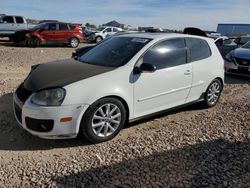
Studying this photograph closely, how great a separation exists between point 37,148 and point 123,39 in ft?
7.71

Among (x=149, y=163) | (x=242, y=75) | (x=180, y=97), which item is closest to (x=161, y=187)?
(x=149, y=163)

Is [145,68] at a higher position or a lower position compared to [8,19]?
lower

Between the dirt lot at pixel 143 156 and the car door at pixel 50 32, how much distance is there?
13.2 meters

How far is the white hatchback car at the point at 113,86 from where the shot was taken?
12.8 feet

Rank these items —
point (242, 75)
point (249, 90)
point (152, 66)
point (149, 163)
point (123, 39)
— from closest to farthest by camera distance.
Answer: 1. point (149, 163)
2. point (152, 66)
3. point (123, 39)
4. point (249, 90)
5. point (242, 75)

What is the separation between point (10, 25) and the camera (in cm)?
1941

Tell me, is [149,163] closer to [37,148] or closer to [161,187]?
[161,187]

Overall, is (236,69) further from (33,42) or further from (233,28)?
(233,28)

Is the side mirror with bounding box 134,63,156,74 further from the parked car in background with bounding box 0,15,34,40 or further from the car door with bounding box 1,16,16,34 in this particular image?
the car door with bounding box 1,16,16,34

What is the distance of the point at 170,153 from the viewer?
4.03 m

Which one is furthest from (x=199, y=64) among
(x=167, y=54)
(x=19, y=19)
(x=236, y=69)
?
(x=19, y=19)

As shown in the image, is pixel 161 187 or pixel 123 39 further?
pixel 123 39

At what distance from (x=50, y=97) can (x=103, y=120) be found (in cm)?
81

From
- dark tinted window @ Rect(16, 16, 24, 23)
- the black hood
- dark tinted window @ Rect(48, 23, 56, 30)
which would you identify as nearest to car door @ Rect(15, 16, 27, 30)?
dark tinted window @ Rect(16, 16, 24, 23)
